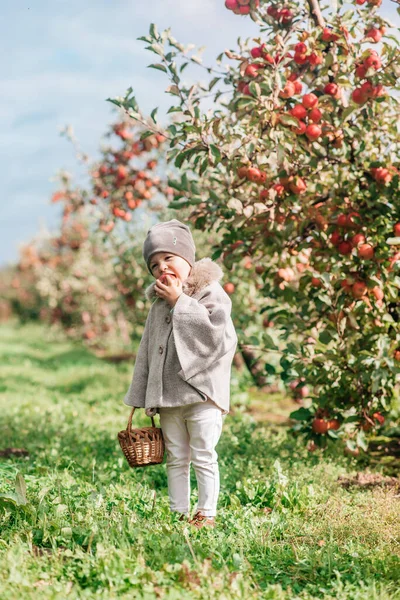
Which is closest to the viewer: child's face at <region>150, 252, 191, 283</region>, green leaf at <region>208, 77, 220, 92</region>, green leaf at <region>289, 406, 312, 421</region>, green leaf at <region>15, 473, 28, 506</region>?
green leaf at <region>15, 473, 28, 506</region>

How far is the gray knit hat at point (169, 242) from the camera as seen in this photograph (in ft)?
11.7

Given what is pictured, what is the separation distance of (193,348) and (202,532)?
871 mm

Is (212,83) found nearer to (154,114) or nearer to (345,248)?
(154,114)

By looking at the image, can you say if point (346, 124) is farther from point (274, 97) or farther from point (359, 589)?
point (359, 589)

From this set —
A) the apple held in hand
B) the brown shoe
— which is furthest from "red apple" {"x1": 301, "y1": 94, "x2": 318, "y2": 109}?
the brown shoe

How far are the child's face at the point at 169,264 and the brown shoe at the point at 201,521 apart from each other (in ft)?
3.91

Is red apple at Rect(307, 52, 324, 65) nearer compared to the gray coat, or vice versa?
the gray coat

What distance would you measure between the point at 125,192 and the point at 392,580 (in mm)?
5278

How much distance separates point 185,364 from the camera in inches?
134

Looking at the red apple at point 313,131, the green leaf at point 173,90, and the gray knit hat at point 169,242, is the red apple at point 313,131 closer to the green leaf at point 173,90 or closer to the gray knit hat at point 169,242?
the green leaf at point 173,90

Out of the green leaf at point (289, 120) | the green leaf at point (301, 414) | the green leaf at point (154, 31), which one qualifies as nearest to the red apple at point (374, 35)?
the green leaf at point (289, 120)

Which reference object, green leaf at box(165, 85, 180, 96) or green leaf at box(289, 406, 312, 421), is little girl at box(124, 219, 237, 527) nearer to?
green leaf at box(165, 85, 180, 96)

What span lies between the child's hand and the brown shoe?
1.06m

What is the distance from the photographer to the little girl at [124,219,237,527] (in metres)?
3.44
